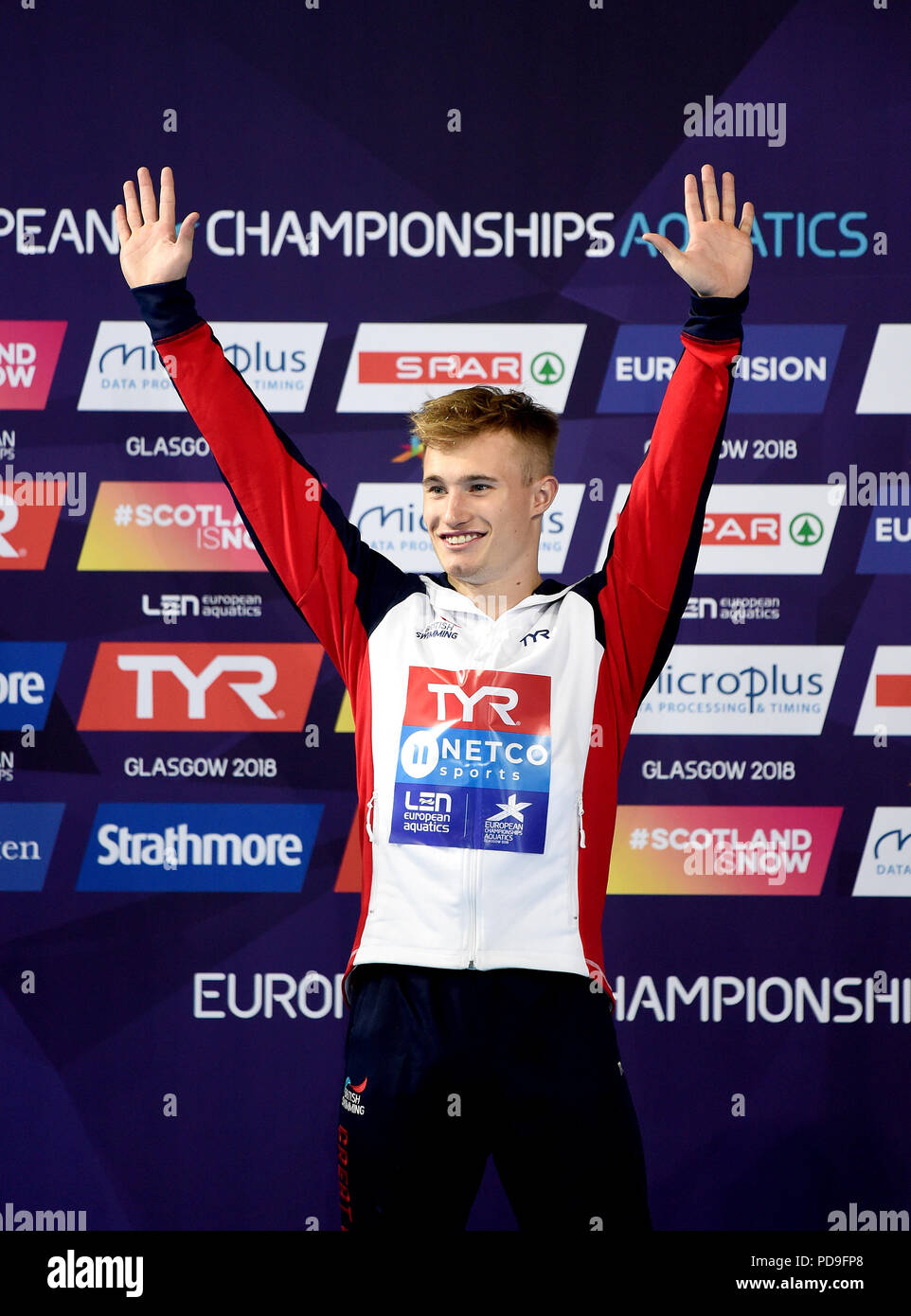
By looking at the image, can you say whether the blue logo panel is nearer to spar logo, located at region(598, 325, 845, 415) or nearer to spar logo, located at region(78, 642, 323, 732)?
spar logo, located at region(598, 325, 845, 415)

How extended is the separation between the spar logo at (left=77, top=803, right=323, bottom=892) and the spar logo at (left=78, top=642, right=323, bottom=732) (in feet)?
0.63

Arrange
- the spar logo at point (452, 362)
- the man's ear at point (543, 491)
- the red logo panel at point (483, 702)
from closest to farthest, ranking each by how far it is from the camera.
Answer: the red logo panel at point (483, 702), the man's ear at point (543, 491), the spar logo at point (452, 362)

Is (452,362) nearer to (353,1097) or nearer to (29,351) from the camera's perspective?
(29,351)

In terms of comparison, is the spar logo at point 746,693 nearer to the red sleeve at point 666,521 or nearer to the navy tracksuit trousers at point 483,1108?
the red sleeve at point 666,521

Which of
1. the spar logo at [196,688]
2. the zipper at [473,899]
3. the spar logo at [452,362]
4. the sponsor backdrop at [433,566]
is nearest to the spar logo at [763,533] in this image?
the sponsor backdrop at [433,566]

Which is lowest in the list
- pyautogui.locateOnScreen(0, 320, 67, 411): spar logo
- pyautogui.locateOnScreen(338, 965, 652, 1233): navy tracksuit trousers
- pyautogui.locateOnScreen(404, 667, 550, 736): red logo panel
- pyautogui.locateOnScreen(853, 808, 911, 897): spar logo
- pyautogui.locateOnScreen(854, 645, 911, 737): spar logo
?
pyautogui.locateOnScreen(338, 965, 652, 1233): navy tracksuit trousers

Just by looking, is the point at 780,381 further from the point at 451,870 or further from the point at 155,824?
the point at 155,824

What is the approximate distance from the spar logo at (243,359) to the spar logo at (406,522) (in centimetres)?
28

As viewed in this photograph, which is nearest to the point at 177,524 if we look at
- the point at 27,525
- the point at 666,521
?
the point at 27,525

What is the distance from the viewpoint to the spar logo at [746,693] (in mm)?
2607

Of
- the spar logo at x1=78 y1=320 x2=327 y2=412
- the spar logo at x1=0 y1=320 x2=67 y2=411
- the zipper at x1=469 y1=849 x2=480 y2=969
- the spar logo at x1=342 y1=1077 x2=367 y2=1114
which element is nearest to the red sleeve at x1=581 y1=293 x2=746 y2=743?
the zipper at x1=469 y1=849 x2=480 y2=969

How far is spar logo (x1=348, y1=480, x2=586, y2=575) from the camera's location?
8.57 feet

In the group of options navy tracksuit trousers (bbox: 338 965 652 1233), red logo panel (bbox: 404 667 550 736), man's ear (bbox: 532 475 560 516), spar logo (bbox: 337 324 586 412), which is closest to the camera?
navy tracksuit trousers (bbox: 338 965 652 1233)
